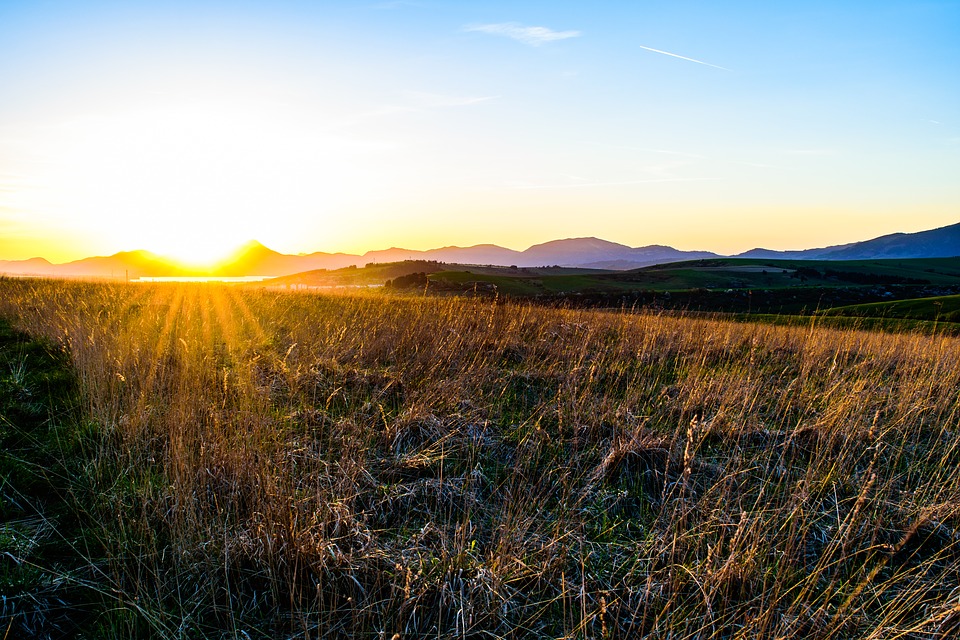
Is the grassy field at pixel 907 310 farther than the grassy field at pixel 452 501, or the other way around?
the grassy field at pixel 907 310

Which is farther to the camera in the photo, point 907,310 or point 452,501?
point 907,310

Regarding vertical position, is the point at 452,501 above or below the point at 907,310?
above

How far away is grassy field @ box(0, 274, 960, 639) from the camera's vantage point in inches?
108

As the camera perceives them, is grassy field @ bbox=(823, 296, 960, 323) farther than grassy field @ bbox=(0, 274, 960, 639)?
Yes

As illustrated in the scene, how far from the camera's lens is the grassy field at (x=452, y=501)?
2.74 meters

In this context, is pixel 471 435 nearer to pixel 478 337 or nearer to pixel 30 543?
pixel 30 543

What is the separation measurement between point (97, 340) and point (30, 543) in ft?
15.5

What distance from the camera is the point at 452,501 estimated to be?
3.81 m

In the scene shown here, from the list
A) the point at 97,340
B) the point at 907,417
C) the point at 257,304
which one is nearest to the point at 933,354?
the point at 907,417

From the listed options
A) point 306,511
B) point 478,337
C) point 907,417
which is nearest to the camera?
point 306,511


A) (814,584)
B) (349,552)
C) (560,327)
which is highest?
(560,327)

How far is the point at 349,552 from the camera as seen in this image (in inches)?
120

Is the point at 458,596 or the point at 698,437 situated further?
the point at 698,437

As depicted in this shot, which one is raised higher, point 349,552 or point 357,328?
point 357,328
